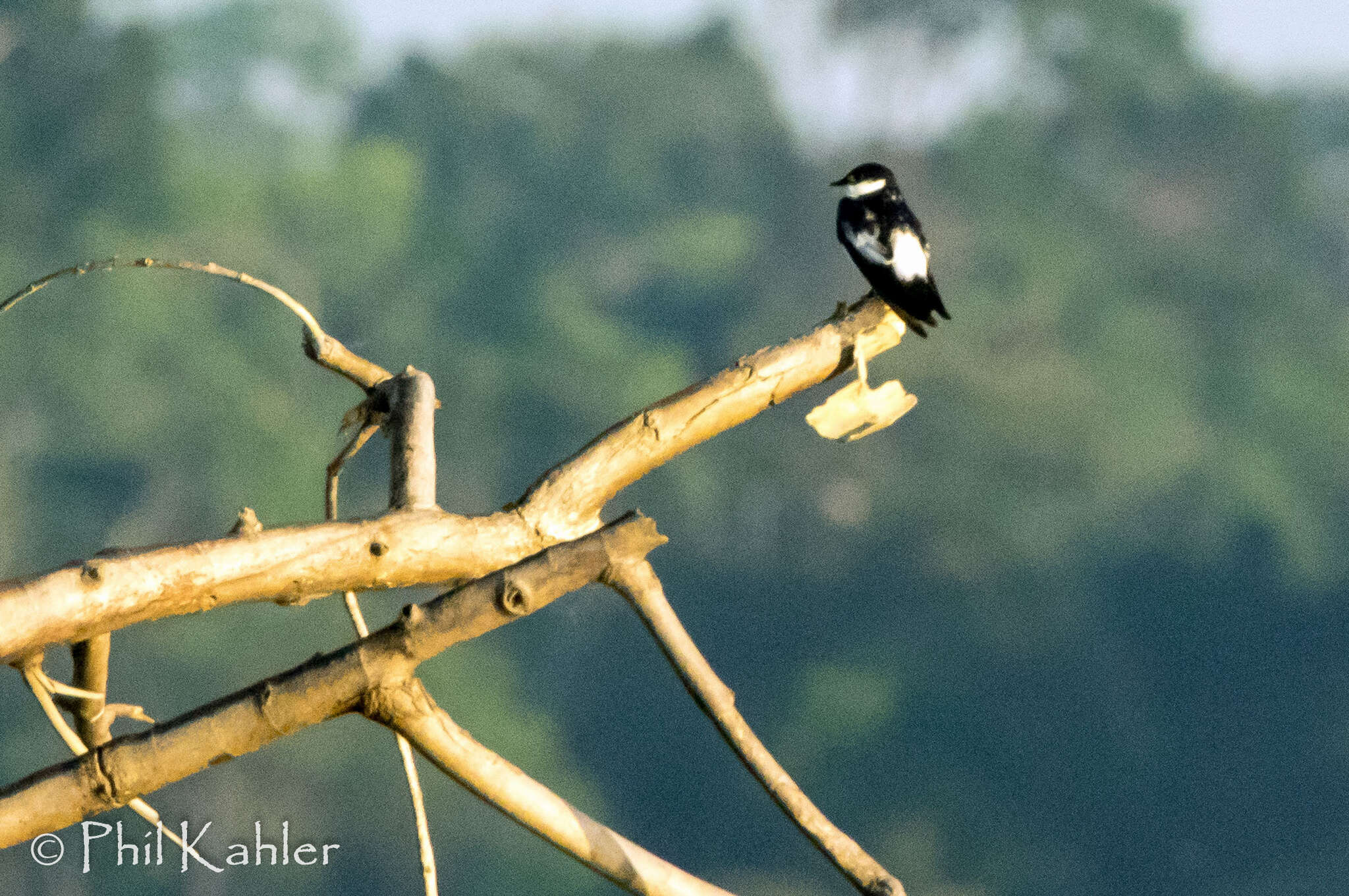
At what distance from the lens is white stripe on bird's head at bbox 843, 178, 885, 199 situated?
2.48 meters

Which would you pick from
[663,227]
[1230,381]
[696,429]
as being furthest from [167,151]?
[696,429]

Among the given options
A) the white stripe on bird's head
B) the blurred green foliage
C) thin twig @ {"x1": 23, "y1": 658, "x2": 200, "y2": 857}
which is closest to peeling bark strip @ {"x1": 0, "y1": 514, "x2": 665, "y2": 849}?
thin twig @ {"x1": 23, "y1": 658, "x2": 200, "y2": 857}

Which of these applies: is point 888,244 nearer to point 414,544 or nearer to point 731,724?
point 414,544

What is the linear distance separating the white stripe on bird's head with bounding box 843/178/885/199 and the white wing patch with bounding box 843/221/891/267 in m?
0.07

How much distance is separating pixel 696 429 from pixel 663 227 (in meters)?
23.9

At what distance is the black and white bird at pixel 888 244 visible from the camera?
189 cm

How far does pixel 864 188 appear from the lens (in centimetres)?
252

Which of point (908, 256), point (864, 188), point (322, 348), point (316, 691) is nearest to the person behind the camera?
point (316, 691)

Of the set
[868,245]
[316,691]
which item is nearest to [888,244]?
[868,245]

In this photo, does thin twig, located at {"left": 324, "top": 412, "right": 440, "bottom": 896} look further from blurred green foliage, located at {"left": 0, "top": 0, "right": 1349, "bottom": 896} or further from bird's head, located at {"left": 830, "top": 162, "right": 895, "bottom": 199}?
blurred green foliage, located at {"left": 0, "top": 0, "right": 1349, "bottom": 896}

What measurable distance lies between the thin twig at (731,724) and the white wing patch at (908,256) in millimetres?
926

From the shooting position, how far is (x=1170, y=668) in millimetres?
18875

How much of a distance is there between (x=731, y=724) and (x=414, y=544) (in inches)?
11.5

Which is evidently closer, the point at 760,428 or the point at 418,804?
the point at 418,804
